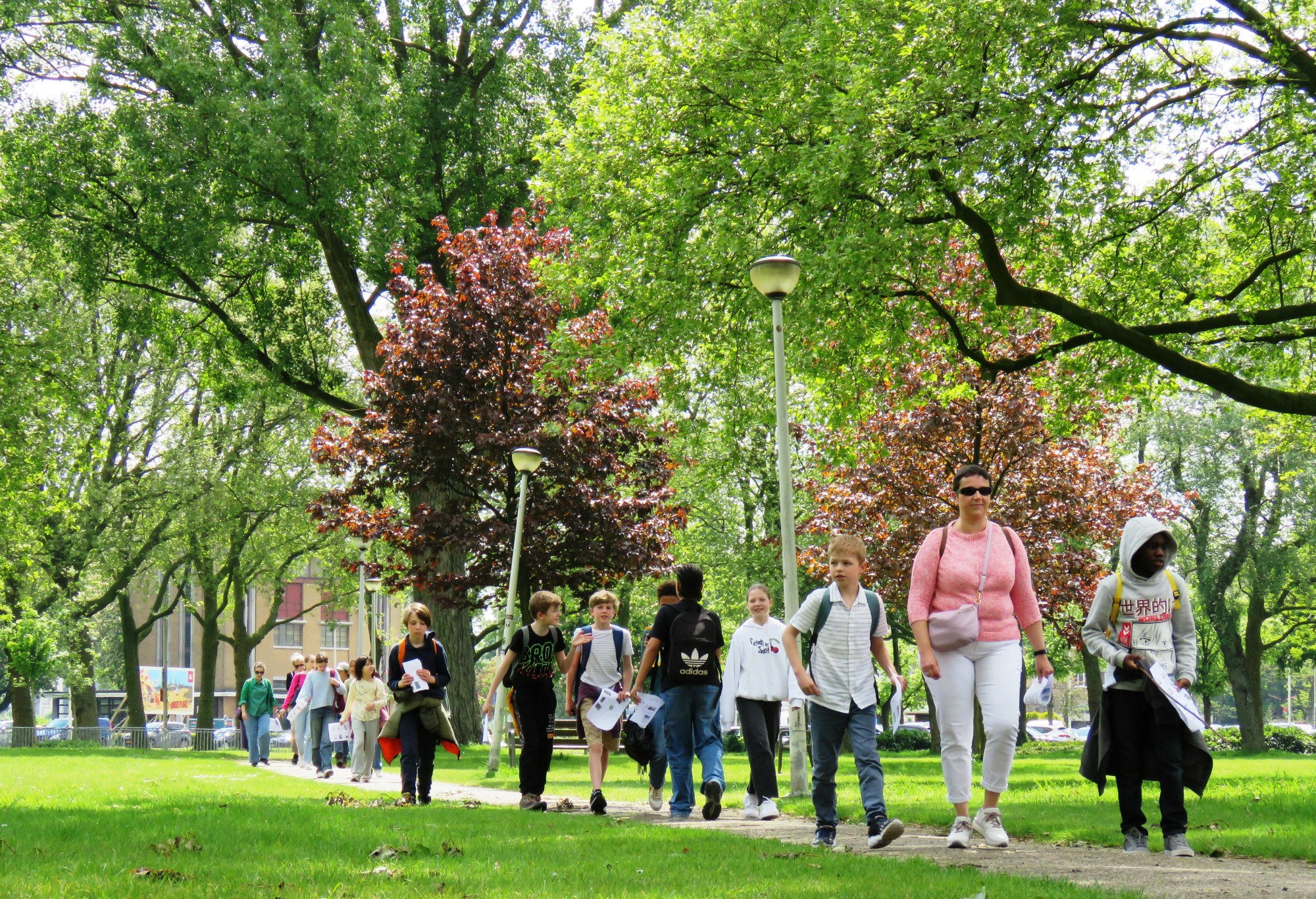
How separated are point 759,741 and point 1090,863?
2932mm

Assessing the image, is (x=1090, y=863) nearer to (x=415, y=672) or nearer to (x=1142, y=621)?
(x=1142, y=621)

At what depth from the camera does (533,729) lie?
415 inches

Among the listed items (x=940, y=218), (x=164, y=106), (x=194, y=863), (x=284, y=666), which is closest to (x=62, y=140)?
(x=164, y=106)

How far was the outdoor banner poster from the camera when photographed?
79.9 m

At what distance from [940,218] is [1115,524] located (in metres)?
10.4

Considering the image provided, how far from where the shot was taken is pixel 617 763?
22.2m

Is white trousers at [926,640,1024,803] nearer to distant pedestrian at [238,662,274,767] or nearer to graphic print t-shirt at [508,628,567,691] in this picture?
graphic print t-shirt at [508,628,567,691]

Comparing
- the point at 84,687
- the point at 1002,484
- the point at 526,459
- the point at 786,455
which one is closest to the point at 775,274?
the point at 786,455

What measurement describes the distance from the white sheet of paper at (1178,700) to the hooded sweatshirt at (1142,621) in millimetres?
102

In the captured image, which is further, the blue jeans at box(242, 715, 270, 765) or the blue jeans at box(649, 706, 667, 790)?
the blue jeans at box(242, 715, 270, 765)

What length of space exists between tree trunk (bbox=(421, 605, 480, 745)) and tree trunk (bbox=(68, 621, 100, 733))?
2199cm

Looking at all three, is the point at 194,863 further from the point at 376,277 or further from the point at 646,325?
the point at 376,277

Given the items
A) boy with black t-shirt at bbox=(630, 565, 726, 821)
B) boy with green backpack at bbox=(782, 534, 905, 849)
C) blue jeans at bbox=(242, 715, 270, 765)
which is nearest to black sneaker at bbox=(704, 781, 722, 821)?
boy with black t-shirt at bbox=(630, 565, 726, 821)

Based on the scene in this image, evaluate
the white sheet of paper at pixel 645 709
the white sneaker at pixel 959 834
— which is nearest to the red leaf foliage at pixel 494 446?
the white sheet of paper at pixel 645 709
